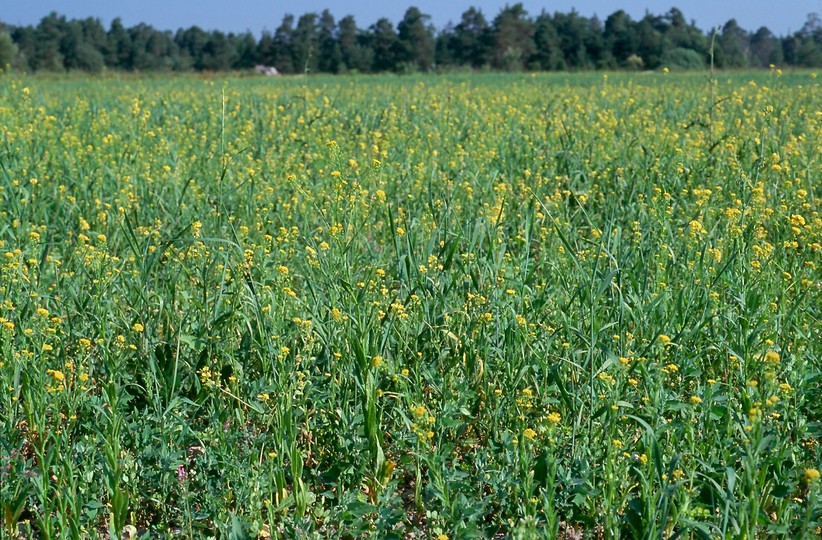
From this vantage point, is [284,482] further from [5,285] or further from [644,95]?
[644,95]

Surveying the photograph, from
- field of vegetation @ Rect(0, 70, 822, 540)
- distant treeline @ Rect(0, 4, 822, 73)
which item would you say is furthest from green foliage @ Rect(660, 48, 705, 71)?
field of vegetation @ Rect(0, 70, 822, 540)

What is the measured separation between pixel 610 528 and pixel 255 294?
156 cm

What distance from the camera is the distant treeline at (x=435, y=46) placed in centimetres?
5238

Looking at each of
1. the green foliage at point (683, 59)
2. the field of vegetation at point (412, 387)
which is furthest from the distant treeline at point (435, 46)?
the field of vegetation at point (412, 387)

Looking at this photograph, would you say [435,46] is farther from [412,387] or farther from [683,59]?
[412,387]

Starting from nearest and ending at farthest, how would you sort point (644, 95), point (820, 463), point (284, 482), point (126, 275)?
point (820, 463)
point (284, 482)
point (126, 275)
point (644, 95)

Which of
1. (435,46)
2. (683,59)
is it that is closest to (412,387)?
(683,59)

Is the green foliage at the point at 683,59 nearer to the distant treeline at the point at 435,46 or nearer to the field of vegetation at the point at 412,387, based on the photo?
the distant treeline at the point at 435,46

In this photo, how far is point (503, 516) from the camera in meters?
2.47

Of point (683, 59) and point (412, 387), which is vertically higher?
point (683, 59)

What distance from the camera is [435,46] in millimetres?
62344

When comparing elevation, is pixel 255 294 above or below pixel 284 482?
above

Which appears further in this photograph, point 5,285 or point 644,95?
point 644,95

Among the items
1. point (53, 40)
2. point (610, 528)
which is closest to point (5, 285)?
point (610, 528)
